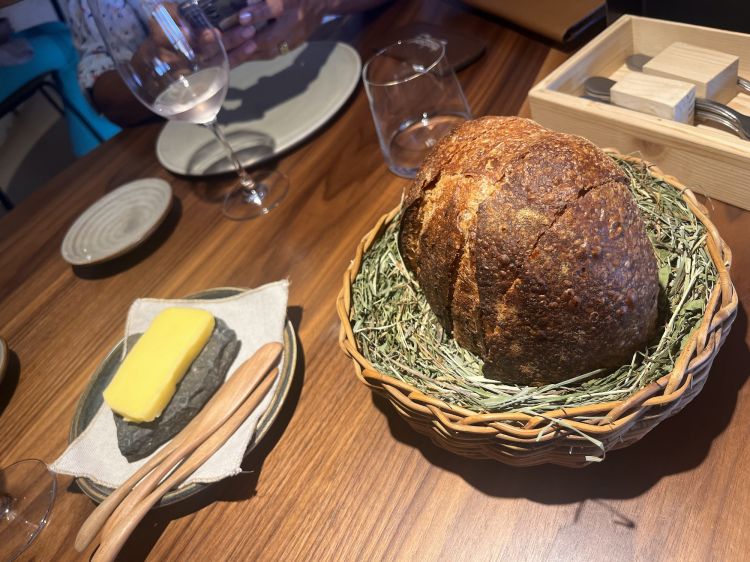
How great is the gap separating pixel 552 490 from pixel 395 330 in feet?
0.84

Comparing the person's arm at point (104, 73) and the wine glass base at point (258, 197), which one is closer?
the wine glass base at point (258, 197)

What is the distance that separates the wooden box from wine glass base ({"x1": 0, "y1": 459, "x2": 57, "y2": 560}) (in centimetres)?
95

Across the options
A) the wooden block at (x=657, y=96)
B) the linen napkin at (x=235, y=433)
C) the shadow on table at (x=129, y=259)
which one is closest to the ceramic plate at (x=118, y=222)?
the shadow on table at (x=129, y=259)

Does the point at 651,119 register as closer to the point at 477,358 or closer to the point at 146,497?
the point at 477,358

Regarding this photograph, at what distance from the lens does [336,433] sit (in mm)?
→ 688

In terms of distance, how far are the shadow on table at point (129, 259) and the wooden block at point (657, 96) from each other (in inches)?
34.1

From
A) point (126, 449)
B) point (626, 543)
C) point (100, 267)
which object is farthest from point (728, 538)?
point (100, 267)

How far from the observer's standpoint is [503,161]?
53cm

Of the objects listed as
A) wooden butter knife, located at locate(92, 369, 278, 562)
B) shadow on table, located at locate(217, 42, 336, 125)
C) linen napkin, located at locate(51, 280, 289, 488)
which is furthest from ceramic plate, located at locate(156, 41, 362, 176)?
wooden butter knife, located at locate(92, 369, 278, 562)

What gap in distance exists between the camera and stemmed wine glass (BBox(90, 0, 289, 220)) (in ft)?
2.91

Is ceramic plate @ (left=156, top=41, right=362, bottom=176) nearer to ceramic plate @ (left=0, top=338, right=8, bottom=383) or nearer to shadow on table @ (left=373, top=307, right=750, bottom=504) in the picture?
ceramic plate @ (left=0, top=338, right=8, bottom=383)

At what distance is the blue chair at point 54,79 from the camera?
2.22 meters

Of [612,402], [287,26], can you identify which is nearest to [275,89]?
[287,26]

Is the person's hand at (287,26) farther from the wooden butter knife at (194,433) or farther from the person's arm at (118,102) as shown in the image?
the wooden butter knife at (194,433)
